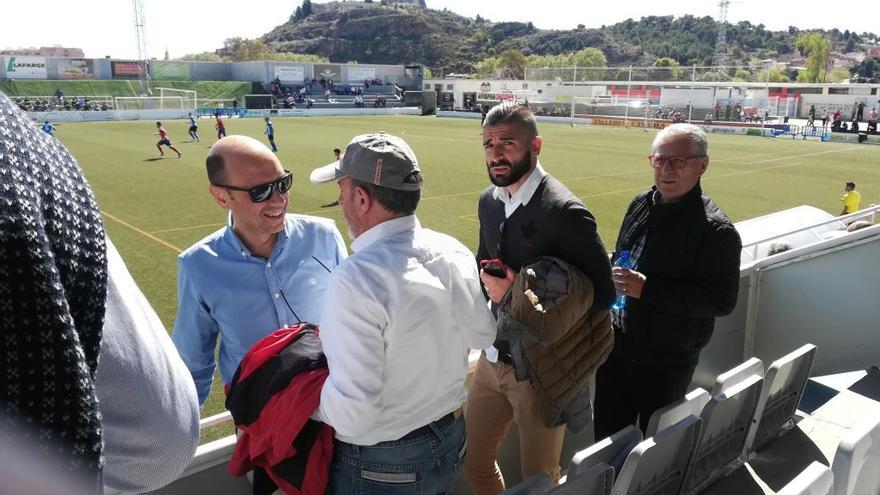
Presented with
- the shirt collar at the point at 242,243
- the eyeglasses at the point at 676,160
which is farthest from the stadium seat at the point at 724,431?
the shirt collar at the point at 242,243

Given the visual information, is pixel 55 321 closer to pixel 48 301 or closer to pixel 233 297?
pixel 48 301

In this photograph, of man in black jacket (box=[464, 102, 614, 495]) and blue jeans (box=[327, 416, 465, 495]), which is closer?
blue jeans (box=[327, 416, 465, 495])

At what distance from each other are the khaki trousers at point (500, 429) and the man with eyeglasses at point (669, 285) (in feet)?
1.90

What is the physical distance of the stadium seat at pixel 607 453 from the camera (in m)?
2.37

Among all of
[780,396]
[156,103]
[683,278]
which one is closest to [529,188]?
[683,278]

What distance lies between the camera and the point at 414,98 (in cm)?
6525

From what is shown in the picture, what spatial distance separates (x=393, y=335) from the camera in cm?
188

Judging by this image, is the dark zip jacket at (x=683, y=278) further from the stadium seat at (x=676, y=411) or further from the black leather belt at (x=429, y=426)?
the black leather belt at (x=429, y=426)

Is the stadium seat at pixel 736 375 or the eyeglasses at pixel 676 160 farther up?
the eyeglasses at pixel 676 160

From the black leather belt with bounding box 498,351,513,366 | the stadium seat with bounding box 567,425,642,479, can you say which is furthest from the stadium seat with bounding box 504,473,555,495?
the black leather belt with bounding box 498,351,513,366

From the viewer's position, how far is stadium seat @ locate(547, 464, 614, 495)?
2.12 meters

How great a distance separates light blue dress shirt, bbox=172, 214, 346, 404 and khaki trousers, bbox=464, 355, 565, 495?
0.92 m

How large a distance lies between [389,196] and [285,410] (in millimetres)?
751

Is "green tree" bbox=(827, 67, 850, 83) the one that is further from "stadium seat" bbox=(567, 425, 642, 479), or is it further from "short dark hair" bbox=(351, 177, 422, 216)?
"short dark hair" bbox=(351, 177, 422, 216)
